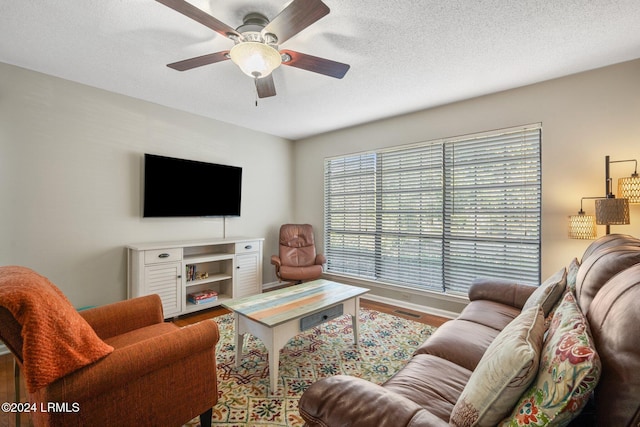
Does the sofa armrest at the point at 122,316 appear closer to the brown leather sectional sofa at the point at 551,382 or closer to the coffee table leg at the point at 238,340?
the coffee table leg at the point at 238,340

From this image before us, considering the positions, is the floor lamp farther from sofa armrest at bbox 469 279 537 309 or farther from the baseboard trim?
the baseboard trim

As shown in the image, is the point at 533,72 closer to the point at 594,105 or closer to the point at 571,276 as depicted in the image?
the point at 594,105

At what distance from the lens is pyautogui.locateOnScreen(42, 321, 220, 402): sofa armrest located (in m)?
1.11

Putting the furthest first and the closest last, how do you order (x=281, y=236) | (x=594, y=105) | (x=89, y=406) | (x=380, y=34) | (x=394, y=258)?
(x=281, y=236) < (x=394, y=258) < (x=594, y=105) < (x=380, y=34) < (x=89, y=406)

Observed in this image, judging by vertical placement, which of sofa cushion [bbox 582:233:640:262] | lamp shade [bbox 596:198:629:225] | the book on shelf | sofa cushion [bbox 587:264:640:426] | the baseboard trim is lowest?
the baseboard trim

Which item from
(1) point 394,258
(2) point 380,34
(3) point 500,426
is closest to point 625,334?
(3) point 500,426

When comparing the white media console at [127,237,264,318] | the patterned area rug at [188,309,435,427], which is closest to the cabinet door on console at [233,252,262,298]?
the white media console at [127,237,264,318]

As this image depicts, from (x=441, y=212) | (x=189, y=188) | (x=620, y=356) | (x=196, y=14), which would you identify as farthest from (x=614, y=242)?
(x=189, y=188)

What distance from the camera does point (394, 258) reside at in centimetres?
383

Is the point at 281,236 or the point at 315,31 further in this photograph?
the point at 281,236

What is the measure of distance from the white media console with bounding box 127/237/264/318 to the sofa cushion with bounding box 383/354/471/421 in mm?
2685

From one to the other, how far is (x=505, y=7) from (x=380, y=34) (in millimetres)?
778

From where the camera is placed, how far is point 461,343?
5.37 ft

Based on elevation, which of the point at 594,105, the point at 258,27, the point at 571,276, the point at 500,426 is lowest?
the point at 500,426
